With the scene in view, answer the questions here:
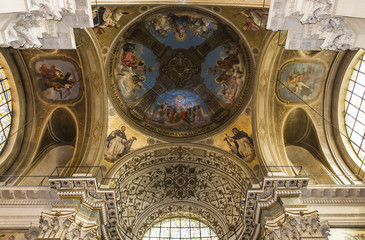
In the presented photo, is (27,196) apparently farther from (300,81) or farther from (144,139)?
(300,81)

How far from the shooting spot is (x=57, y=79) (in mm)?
14039

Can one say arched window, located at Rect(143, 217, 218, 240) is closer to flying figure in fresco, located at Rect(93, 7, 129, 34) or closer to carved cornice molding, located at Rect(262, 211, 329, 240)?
carved cornice molding, located at Rect(262, 211, 329, 240)

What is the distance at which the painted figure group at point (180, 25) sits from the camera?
1371cm

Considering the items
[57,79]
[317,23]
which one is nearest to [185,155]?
[57,79]

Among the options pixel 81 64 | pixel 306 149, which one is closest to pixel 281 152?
pixel 306 149

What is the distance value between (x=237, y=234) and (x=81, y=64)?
964 centimetres

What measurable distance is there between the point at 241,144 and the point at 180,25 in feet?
19.8

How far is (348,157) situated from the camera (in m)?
12.8

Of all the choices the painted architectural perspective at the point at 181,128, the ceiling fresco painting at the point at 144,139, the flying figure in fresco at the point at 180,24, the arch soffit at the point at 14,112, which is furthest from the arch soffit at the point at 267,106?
the arch soffit at the point at 14,112

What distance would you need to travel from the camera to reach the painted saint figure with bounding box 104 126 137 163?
1343cm

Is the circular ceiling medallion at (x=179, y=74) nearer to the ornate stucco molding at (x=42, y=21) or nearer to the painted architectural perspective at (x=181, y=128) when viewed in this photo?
the painted architectural perspective at (x=181, y=128)

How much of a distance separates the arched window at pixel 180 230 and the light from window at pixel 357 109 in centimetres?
724

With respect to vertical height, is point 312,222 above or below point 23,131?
below

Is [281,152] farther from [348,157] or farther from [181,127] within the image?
[181,127]
